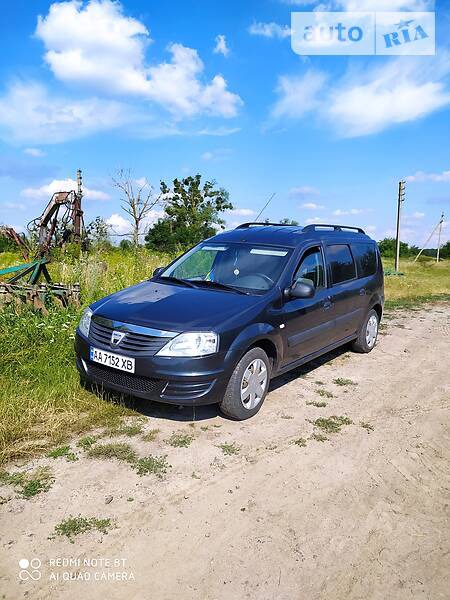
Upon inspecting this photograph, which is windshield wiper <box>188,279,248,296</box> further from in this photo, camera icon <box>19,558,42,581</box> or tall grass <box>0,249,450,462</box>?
camera icon <box>19,558,42,581</box>

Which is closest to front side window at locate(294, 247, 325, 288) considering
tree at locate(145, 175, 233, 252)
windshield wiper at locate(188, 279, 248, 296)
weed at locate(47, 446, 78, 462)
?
windshield wiper at locate(188, 279, 248, 296)

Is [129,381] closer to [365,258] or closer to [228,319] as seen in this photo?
[228,319]

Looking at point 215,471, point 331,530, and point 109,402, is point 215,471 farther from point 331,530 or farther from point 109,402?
point 109,402

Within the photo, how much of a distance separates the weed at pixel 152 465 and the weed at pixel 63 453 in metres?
0.50

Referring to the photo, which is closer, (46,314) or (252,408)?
(252,408)

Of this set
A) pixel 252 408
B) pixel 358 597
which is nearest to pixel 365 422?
pixel 252 408

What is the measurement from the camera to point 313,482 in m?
3.48

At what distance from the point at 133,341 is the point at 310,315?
7.01 ft

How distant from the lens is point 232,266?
5.36 metres

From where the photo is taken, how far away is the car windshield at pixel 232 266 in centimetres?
505

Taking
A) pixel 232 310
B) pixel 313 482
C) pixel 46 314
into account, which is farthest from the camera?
pixel 46 314

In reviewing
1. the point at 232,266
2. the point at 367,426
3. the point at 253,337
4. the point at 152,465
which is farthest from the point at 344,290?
the point at 152,465

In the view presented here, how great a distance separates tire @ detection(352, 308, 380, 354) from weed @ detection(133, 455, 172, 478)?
4275 mm

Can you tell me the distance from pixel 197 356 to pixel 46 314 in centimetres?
369
